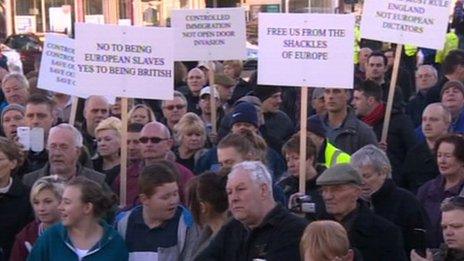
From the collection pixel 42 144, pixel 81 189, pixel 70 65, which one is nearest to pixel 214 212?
pixel 81 189

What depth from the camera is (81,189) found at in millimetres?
6059

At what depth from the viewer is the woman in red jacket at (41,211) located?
6.41m

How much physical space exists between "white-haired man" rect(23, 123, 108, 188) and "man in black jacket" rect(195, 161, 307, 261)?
196 cm

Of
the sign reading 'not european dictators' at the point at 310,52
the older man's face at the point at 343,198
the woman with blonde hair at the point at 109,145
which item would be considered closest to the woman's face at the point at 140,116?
the woman with blonde hair at the point at 109,145

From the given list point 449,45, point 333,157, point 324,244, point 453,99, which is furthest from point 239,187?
point 449,45

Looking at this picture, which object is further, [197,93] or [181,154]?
[197,93]

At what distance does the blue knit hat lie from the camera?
8531mm

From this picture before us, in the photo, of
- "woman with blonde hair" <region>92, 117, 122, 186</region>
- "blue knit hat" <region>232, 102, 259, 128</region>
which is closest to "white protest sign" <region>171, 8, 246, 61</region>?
"blue knit hat" <region>232, 102, 259, 128</region>

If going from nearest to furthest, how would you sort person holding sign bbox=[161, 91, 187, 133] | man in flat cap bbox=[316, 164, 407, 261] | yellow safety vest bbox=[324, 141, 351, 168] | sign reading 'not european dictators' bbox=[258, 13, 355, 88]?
man in flat cap bbox=[316, 164, 407, 261], sign reading 'not european dictators' bbox=[258, 13, 355, 88], yellow safety vest bbox=[324, 141, 351, 168], person holding sign bbox=[161, 91, 187, 133]

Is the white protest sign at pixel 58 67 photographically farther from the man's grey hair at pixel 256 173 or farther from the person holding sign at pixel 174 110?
the man's grey hair at pixel 256 173

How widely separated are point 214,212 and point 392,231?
992mm

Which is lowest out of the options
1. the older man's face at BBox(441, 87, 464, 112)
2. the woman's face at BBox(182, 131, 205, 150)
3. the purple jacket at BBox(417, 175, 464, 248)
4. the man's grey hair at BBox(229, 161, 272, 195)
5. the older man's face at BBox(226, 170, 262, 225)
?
the purple jacket at BBox(417, 175, 464, 248)

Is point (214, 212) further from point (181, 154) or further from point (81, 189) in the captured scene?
point (181, 154)

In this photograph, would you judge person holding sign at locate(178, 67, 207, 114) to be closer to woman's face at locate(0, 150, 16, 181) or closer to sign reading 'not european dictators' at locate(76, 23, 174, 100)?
sign reading 'not european dictators' at locate(76, 23, 174, 100)
